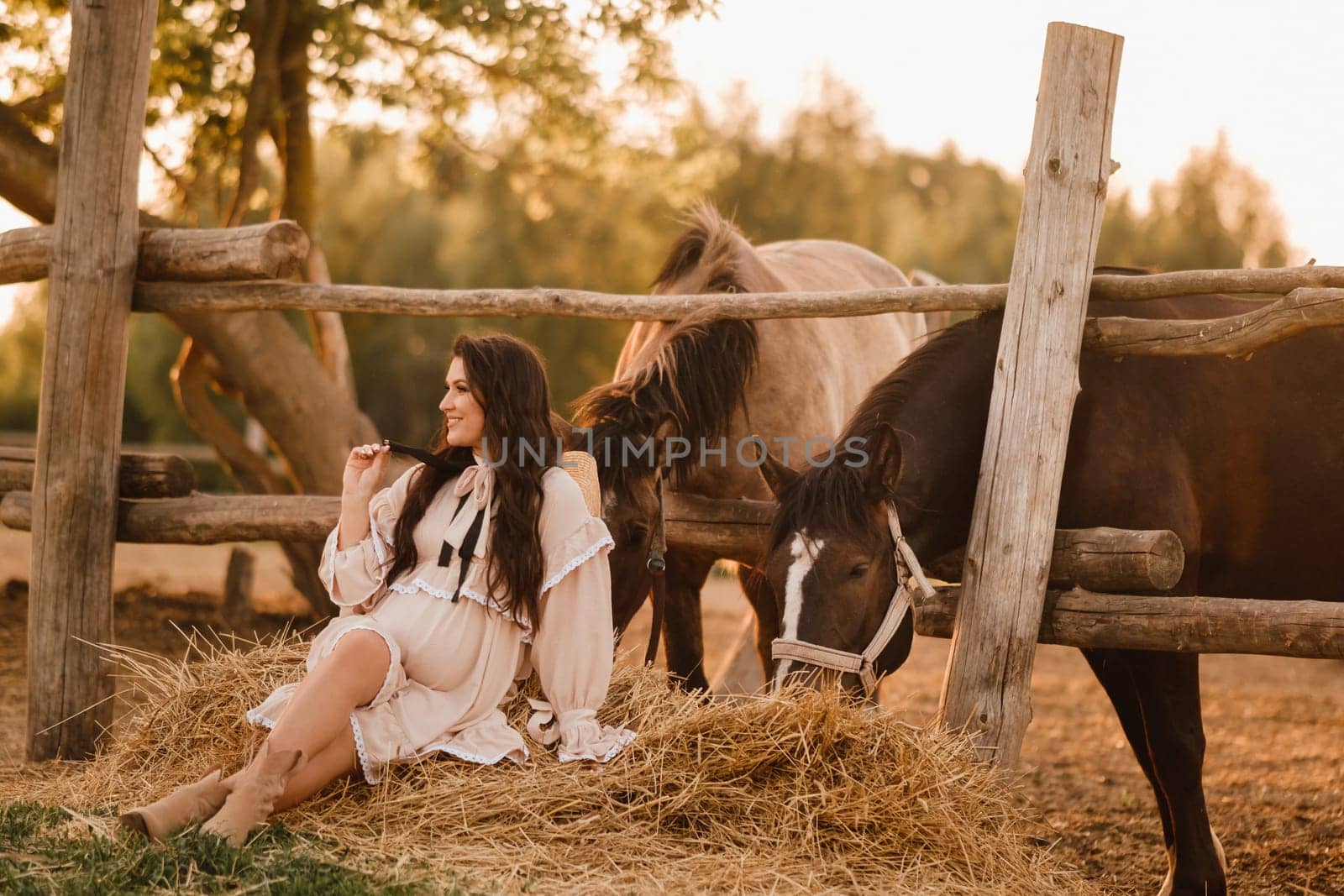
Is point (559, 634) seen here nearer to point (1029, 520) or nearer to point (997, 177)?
point (1029, 520)

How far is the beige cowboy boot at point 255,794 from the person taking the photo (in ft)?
8.27

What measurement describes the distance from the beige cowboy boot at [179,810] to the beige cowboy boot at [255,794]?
0.11ft

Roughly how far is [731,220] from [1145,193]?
21.9m

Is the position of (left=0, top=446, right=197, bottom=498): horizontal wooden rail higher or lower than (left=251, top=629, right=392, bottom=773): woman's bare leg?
higher

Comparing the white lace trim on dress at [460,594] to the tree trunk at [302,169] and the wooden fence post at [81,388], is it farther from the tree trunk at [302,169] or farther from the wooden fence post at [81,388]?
the tree trunk at [302,169]

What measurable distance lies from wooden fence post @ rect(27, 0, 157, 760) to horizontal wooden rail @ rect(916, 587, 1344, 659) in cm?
271

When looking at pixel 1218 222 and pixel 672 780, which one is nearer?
pixel 672 780

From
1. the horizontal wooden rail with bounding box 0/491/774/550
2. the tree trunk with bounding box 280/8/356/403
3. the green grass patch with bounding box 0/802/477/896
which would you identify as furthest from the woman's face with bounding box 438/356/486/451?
the tree trunk with bounding box 280/8/356/403

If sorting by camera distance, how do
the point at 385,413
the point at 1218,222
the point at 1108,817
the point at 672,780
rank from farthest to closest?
the point at 1218,222 < the point at 385,413 < the point at 1108,817 < the point at 672,780

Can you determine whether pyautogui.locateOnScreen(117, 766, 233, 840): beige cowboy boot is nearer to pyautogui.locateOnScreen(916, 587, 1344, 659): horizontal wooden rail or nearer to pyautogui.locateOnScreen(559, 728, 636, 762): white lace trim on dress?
pyautogui.locateOnScreen(559, 728, 636, 762): white lace trim on dress

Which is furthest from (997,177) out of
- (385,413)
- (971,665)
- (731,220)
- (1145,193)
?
(971,665)

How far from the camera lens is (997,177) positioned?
32375mm

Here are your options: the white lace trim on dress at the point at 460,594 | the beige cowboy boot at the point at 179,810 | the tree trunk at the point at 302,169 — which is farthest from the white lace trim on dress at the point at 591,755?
the tree trunk at the point at 302,169

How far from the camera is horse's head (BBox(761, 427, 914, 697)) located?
9.94 ft
